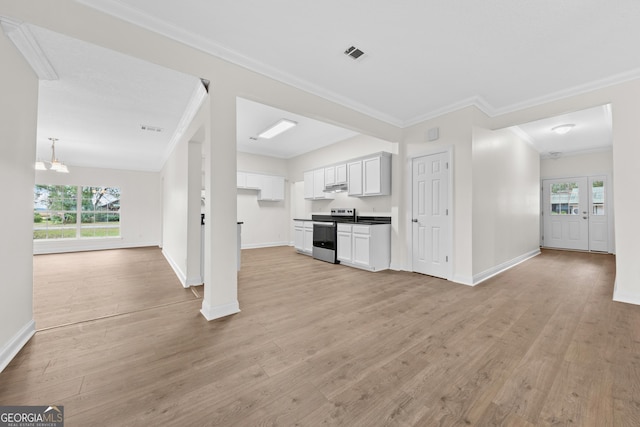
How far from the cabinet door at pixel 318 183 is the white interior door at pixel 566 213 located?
6.83m

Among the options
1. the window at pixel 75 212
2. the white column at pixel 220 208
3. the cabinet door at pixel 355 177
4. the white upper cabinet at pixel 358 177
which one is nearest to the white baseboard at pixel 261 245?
the white upper cabinet at pixel 358 177

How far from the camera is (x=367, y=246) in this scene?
4621 mm

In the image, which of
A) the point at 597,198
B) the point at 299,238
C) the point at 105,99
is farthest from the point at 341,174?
the point at 597,198

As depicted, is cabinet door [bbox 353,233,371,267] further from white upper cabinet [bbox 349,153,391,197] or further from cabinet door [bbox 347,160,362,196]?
cabinet door [bbox 347,160,362,196]

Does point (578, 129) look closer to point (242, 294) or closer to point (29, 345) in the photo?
point (242, 294)

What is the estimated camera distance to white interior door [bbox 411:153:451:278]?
4.04 metres

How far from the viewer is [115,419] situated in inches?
51.1

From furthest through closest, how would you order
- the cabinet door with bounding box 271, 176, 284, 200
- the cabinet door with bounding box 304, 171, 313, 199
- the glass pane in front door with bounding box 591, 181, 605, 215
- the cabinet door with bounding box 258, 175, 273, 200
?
1. the cabinet door with bounding box 271, 176, 284, 200
2. the cabinet door with bounding box 258, 175, 273, 200
3. the cabinet door with bounding box 304, 171, 313, 199
4. the glass pane in front door with bounding box 591, 181, 605, 215

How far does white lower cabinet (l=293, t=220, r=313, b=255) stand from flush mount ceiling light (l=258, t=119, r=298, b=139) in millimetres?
2246

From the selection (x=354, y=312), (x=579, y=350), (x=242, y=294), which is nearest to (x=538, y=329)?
(x=579, y=350)

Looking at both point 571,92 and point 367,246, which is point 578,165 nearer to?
point 571,92

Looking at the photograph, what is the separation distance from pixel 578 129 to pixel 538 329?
5.23 m
